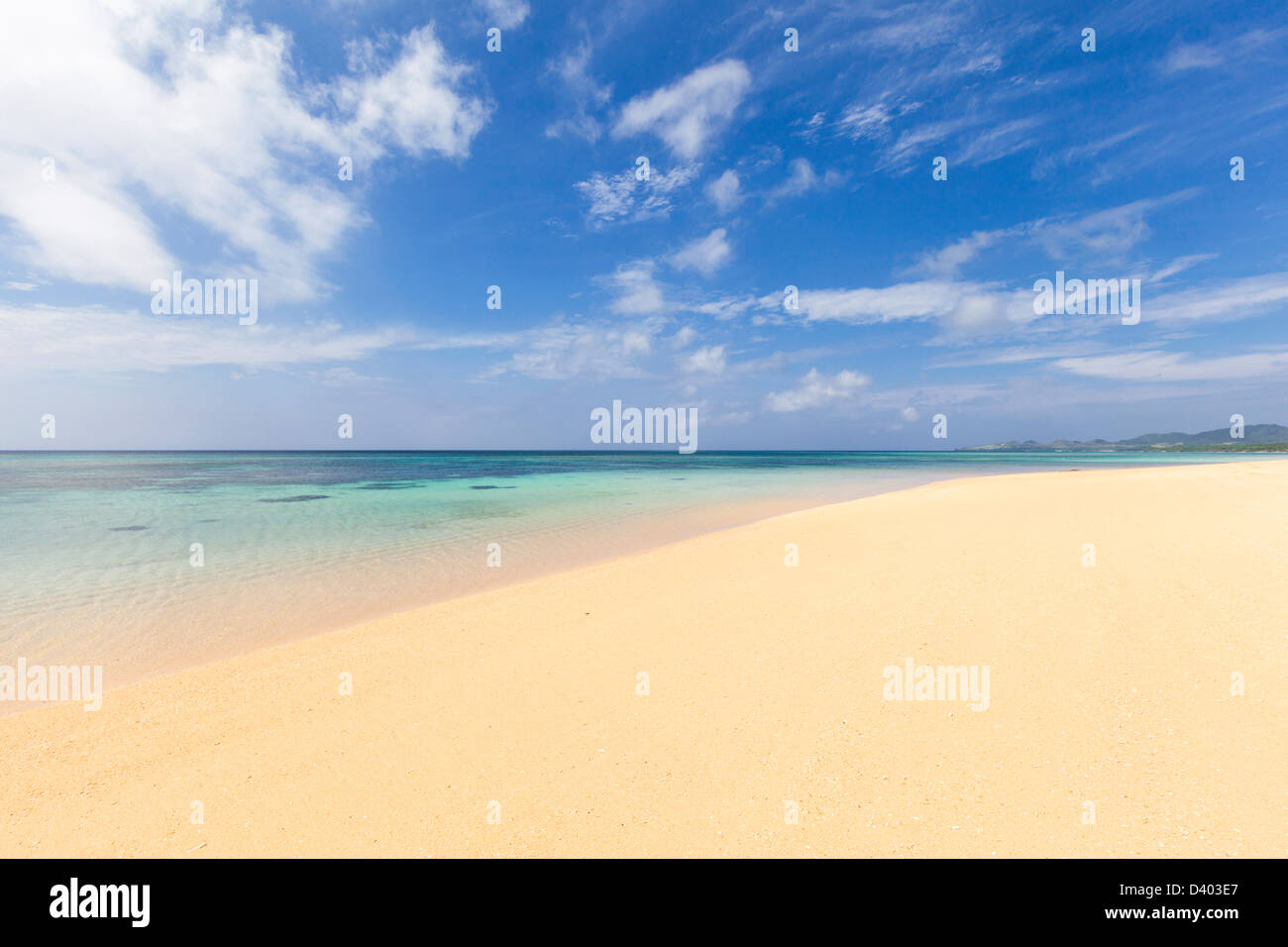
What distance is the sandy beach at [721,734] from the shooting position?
339cm

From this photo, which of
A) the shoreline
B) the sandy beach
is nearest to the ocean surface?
the shoreline

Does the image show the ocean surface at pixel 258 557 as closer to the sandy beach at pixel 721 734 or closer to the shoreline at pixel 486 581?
the shoreline at pixel 486 581

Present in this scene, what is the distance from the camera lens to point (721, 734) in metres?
4.50

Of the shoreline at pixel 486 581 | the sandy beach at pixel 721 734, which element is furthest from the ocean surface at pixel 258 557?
the sandy beach at pixel 721 734

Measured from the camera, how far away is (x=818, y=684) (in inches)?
209

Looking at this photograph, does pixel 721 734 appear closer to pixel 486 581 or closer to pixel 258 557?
pixel 486 581

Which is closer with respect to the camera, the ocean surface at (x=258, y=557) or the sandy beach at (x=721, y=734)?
the sandy beach at (x=721, y=734)

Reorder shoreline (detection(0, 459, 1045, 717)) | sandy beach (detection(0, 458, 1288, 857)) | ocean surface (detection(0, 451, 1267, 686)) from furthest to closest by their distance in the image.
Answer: ocean surface (detection(0, 451, 1267, 686)) < shoreline (detection(0, 459, 1045, 717)) < sandy beach (detection(0, 458, 1288, 857))

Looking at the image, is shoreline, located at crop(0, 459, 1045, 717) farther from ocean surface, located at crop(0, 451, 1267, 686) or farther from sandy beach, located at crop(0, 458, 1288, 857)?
sandy beach, located at crop(0, 458, 1288, 857)

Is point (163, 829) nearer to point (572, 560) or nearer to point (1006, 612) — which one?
point (1006, 612)

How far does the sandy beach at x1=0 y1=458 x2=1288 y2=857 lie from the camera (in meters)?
3.39

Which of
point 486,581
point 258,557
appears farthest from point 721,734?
point 258,557

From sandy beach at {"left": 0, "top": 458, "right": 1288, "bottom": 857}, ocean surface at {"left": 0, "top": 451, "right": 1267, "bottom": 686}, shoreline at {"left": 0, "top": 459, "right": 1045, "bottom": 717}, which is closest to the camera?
A: sandy beach at {"left": 0, "top": 458, "right": 1288, "bottom": 857}
